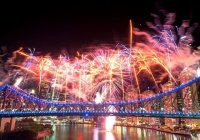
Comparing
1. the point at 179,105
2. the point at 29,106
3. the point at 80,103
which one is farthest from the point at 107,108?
the point at 179,105

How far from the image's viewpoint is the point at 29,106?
66.5 m

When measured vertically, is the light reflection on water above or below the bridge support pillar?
below

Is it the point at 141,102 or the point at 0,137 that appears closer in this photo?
the point at 0,137

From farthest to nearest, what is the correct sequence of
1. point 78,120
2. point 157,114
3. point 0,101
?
point 78,120, point 0,101, point 157,114

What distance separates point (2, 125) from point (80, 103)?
1648 cm

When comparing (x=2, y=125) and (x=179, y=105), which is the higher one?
(x=179, y=105)

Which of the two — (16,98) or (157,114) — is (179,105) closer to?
(157,114)

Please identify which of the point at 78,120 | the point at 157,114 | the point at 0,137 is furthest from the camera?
the point at 78,120

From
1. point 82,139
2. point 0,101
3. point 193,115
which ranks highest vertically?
point 0,101

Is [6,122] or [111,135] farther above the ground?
[6,122]

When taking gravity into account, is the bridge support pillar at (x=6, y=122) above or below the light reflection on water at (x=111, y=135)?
above

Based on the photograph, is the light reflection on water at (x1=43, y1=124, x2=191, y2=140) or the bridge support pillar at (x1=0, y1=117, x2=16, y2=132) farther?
the light reflection on water at (x1=43, y1=124, x2=191, y2=140)

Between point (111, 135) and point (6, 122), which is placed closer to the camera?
point (6, 122)

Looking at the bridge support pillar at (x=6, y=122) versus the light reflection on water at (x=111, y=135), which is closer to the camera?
the bridge support pillar at (x=6, y=122)
